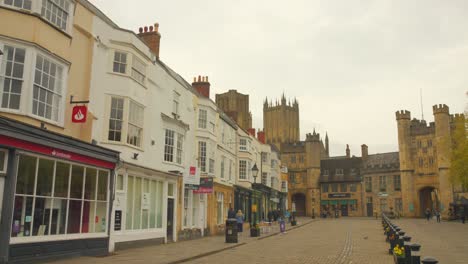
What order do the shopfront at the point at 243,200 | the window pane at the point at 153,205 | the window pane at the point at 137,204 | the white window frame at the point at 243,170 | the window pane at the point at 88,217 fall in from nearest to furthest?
the window pane at the point at 88,217 → the window pane at the point at 137,204 → the window pane at the point at 153,205 → the shopfront at the point at 243,200 → the white window frame at the point at 243,170

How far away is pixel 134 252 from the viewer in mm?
16766

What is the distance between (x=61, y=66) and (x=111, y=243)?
7.32 metres

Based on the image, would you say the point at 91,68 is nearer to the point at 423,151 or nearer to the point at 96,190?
the point at 96,190

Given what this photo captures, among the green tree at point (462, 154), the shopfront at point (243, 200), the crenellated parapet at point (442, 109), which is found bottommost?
the shopfront at point (243, 200)

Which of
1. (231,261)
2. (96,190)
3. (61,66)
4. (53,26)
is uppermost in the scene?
(53,26)

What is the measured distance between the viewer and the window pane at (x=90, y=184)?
50.9ft

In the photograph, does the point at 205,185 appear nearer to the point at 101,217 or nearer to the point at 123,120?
the point at 123,120

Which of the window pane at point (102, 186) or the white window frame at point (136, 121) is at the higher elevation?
the white window frame at point (136, 121)

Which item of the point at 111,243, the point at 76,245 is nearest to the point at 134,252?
the point at 111,243

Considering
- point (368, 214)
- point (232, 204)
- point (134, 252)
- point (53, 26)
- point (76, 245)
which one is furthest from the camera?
point (368, 214)

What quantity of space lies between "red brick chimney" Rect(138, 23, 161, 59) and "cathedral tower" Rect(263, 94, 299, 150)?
10623 cm

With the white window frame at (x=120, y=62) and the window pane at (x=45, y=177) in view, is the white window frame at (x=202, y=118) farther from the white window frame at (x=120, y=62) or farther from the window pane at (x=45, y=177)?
the window pane at (x=45, y=177)

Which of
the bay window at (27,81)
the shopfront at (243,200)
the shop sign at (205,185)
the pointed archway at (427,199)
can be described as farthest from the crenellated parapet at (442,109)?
the bay window at (27,81)

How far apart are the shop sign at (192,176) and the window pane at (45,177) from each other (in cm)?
1135
